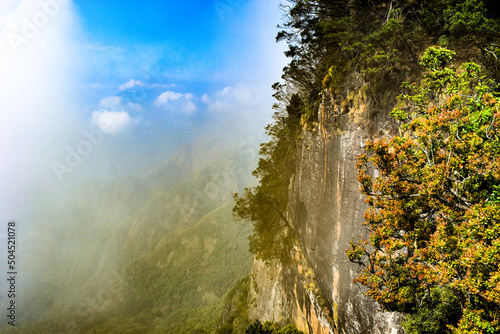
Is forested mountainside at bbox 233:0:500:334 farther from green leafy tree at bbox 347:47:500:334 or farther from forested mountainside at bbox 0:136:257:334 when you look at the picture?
forested mountainside at bbox 0:136:257:334

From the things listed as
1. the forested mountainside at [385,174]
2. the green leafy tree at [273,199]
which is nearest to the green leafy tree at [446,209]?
the forested mountainside at [385,174]

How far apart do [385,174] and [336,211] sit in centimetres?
843

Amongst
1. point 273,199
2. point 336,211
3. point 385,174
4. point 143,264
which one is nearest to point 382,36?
point 385,174

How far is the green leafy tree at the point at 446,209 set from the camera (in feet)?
17.3

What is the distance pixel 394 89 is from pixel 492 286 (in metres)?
10.3

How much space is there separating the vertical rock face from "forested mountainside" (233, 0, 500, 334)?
10 centimetres

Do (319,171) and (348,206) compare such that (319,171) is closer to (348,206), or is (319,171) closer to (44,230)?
(348,206)

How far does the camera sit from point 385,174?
7750 millimetres

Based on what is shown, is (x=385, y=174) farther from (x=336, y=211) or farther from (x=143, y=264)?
(x=143, y=264)

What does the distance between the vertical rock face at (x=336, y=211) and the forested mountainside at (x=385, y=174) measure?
0.31ft

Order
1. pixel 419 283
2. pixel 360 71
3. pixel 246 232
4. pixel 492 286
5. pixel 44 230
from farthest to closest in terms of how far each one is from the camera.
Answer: pixel 44 230, pixel 246 232, pixel 360 71, pixel 419 283, pixel 492 286

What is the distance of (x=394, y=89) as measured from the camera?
11945mm

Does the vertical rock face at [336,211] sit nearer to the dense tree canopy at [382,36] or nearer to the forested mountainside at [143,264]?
the dense tree canopy at [382,36]

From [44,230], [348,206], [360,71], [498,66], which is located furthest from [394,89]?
[44,230]
